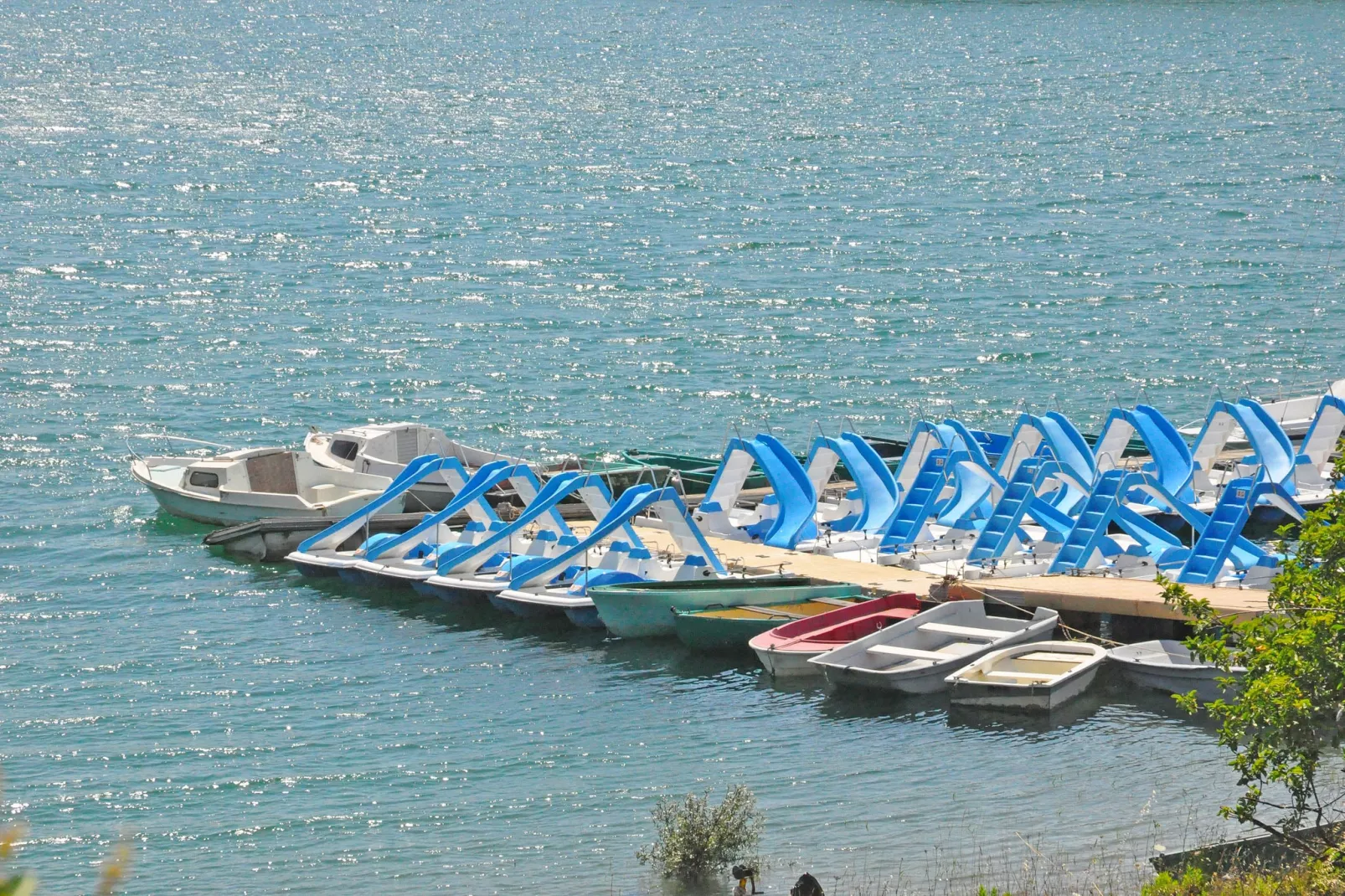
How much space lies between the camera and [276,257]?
79.2 metres

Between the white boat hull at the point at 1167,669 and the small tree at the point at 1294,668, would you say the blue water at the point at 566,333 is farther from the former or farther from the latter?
the small tree at the point at 1294,668

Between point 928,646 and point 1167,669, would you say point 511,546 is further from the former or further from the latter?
point 1167,669

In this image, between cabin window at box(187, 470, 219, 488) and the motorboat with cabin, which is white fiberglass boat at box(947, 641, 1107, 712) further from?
cabin window at box(187, 470, 219, 488)

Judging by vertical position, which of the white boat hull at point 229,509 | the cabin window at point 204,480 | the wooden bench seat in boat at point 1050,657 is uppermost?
the cabin window at point 204,480

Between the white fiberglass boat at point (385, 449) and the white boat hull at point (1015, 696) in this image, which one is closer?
the white boat hull at point (1015, 696)

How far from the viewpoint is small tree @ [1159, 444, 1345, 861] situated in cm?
1612

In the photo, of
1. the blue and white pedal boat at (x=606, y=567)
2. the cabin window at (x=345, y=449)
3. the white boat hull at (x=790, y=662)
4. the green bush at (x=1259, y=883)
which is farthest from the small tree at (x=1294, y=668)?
the cabin window at (x=345, y=449)

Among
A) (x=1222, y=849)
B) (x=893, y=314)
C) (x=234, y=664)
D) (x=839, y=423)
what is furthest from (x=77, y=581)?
(x=893, y=314)

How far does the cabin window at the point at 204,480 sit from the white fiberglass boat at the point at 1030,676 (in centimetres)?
2161

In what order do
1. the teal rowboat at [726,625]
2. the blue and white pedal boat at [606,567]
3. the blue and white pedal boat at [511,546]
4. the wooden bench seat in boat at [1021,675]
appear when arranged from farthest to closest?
the blue and white pedal boat at [511,546], the blue and white pedal boat at [606,567], the teal rowboat at [726,625], the wooden bench seat in boat at [1021,675]

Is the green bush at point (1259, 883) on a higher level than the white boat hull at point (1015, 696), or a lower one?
higher

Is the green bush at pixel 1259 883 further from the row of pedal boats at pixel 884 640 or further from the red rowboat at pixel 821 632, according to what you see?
the red rowboat at pixel 821 632

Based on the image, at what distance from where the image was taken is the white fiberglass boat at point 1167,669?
27453 millimetres

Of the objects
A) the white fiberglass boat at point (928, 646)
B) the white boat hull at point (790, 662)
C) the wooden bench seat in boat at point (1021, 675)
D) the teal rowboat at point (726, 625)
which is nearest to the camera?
the wooden bench seat in boat at point (1021, 675)
